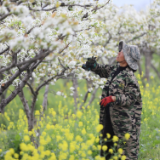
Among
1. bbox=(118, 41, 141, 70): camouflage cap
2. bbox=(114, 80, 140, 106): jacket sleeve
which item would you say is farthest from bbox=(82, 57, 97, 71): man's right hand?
bbox=(114, 80, 140, 106): jacket sleeve

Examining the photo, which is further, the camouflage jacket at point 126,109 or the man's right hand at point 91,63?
the man's right hand at point 91,63

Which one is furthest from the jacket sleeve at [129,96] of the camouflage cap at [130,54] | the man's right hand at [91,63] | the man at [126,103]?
the man's right hand at [91,63]

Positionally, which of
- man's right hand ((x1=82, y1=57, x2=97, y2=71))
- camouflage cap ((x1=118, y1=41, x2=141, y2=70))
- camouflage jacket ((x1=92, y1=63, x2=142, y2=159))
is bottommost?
camouflage jacket ((x1=92, y1=63, x2=142, y2=159))

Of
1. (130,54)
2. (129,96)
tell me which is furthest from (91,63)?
(129,96)

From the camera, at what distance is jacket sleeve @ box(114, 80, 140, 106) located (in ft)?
8.84

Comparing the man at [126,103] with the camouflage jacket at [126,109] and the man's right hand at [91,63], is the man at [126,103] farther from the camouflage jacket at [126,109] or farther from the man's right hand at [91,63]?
the man's right hand at [91,63]

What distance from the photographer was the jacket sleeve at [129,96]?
2695 millimetres

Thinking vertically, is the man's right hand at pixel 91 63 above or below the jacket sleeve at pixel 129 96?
above

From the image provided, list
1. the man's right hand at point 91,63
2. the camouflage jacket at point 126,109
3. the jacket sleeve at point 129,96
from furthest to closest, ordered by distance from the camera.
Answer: the man's right hand at point 91,63 → the camouflage jacket at point 126,109 → the jacket sleeve at point 129,96

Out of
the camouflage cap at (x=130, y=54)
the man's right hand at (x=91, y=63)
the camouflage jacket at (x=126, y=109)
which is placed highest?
the camouflage cap at (x=130, y=54)

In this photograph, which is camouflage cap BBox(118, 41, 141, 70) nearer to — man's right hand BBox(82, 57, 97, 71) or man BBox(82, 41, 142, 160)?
man BBox(82, 41, 142, 160)

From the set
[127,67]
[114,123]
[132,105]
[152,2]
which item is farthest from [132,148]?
[152,2]

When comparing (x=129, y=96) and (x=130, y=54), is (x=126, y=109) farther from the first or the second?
(x=130, y=54)

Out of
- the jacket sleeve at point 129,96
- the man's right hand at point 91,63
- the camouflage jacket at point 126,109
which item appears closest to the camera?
the jacket sleeve at point 129,96
